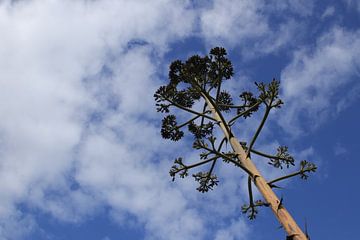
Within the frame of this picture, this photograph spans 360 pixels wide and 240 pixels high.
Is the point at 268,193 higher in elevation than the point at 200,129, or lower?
lower

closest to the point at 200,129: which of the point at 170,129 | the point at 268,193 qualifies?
the point at 170,129

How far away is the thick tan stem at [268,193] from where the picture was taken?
713 centimetres

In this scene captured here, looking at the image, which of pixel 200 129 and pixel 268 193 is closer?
pixel 268 193

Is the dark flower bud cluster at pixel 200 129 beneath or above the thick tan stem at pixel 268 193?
above

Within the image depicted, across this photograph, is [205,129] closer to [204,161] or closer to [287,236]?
[204,161]

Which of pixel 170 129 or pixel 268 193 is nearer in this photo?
pixel 268 193

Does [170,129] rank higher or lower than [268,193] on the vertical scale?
higher

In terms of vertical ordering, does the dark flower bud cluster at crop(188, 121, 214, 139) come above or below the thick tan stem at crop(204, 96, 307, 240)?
above

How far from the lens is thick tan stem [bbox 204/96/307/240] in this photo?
713 centimetres

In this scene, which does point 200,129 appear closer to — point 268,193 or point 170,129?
point 170,129

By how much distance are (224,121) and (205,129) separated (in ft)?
9.08

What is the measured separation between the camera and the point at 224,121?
10984mm

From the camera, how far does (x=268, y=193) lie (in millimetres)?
8297

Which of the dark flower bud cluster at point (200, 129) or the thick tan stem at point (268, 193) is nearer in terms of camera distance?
the thick tan stem at point (268, 193)
